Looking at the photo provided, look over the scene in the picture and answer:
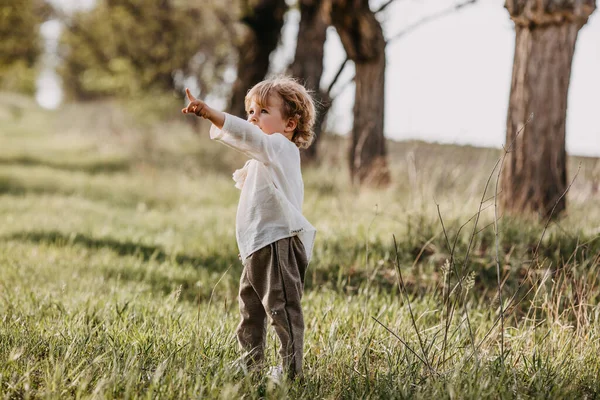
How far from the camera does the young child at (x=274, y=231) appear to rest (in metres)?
2.67

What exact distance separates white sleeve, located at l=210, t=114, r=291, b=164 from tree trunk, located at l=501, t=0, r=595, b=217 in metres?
3.86

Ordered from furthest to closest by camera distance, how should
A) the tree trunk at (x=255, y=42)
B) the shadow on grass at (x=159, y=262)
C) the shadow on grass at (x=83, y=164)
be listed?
the shadow on grass at (x=83, y=164), the tree trunk at (x=255, y=42), the shadow on grass at (x=159, y=262)

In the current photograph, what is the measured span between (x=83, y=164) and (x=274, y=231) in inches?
519

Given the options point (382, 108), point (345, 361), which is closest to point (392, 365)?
point (345, 361)

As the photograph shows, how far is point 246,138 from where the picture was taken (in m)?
2.48

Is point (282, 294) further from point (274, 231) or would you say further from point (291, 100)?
point (291, 100)

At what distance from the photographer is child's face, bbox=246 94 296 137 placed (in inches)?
111

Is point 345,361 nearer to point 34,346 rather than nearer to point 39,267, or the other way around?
point 34,346

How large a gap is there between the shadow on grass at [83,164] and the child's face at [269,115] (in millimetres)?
11682

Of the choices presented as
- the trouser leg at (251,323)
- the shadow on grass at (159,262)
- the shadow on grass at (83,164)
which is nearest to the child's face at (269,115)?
the trouser leg at (251,323)

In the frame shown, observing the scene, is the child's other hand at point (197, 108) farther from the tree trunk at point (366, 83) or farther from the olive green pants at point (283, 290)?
the tree trunk at point (366, 83)

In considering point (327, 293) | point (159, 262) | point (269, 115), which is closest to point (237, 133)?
point (269, 115)

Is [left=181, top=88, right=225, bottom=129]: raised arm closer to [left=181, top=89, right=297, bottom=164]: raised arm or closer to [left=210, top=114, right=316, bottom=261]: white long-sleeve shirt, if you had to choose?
[left=181, top=89, right=297, bottom=164]: raised arm

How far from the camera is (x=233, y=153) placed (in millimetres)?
12758
